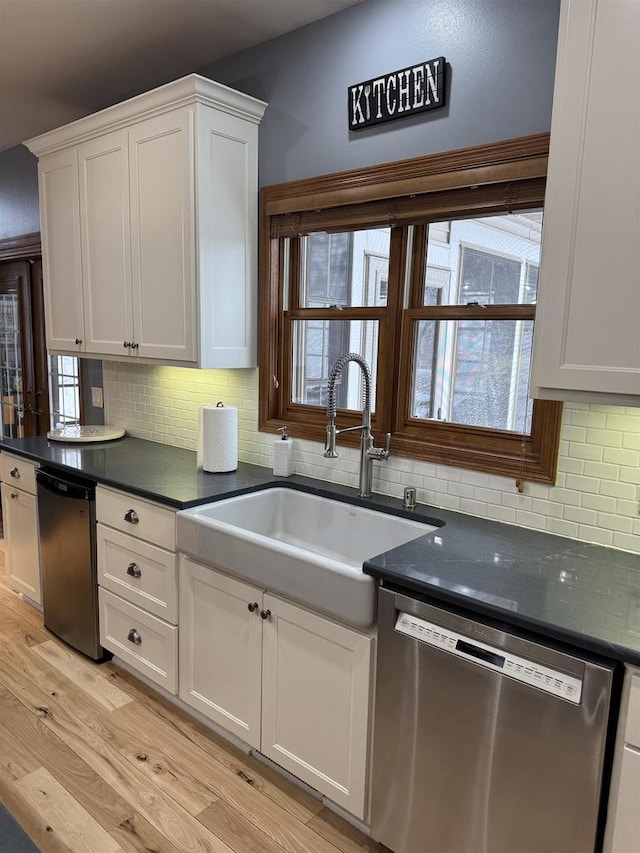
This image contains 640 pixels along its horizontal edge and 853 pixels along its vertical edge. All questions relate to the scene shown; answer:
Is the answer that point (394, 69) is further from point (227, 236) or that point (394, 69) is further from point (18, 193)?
point (18, 193)

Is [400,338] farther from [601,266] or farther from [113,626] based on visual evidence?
[113,626]

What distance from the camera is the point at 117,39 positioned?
270 cm

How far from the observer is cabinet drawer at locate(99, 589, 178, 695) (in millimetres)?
2457

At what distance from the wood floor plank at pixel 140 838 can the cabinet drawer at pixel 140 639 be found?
54 centimetres

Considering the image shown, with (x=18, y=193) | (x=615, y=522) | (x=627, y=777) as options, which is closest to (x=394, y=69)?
(x=615, y=522)

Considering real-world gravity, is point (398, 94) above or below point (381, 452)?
above

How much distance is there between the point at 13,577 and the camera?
3.41m

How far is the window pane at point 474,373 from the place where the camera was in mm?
2145

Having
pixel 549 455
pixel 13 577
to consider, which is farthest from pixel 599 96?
pixel 13 577

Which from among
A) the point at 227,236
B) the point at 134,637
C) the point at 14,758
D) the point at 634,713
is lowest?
the point at 14,758

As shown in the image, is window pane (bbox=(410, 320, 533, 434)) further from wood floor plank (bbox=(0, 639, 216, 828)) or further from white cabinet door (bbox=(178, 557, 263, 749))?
wood floor plank (bbox=(0, 639, 216, 828))

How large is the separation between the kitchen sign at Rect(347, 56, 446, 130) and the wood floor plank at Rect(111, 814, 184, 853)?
2582 mm

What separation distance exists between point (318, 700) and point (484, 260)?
1604mm

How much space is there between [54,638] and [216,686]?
128cm
